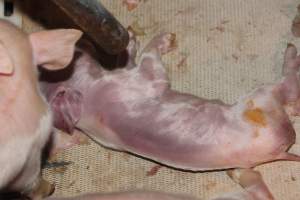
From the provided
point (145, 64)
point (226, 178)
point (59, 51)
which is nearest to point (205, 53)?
point (145, 64)

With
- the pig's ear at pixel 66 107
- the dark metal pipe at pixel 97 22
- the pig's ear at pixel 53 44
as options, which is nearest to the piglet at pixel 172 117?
the pig's ear at pixel 66 107

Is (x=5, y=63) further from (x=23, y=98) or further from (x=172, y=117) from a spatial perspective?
(x=172, y=117)

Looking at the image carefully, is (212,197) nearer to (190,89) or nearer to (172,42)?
(190,89)

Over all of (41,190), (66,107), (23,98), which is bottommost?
(41,190)

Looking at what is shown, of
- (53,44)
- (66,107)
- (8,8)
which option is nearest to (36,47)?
(53,44)

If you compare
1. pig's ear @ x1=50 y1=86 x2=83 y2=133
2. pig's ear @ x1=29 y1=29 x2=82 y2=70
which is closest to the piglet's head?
pig's ear @ x1=29 y1=29 x2=82 y2=70

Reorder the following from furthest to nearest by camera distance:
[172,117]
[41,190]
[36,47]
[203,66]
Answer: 1. [203,66]
2. [41,190]
3. [172,117]
4. [36,47]
